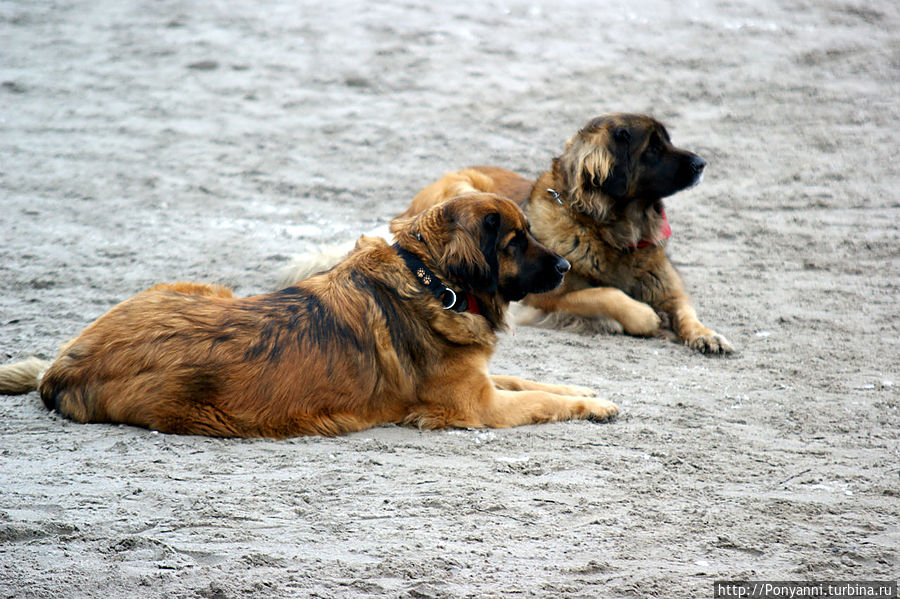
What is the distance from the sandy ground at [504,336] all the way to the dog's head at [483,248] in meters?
0.79

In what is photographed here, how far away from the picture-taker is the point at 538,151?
400 inches

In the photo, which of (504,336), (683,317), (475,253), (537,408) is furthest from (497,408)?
(683,317)

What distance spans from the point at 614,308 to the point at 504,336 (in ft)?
2.82

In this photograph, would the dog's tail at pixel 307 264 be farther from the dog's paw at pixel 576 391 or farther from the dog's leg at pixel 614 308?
the dog's paw at pixel 576 391

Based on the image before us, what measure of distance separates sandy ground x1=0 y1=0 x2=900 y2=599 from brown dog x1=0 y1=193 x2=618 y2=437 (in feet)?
0.51

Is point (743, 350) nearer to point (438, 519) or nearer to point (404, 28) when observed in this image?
point (438, 519)

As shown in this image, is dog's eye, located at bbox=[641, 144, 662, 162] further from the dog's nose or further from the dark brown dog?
the dog's nose

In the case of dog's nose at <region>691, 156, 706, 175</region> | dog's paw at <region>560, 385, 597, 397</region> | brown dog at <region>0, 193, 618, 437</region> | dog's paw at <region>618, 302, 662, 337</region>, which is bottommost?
dog's paw at <region>618, 302, 662, 337</region>

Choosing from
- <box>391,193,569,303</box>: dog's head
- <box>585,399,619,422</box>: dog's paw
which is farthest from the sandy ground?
<box>391,193,569,303</box>: dog's head

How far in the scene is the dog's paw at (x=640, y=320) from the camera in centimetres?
642

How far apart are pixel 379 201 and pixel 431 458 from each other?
206 inches

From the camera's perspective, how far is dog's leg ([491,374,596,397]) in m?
4.97

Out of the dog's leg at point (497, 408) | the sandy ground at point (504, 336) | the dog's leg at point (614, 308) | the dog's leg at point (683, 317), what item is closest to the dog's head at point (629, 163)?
the dog's leg at point (614, 308)

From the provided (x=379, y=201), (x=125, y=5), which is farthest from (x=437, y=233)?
(x=125, y=5)
